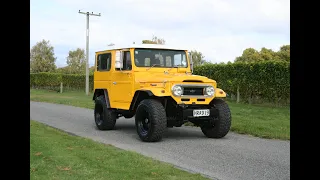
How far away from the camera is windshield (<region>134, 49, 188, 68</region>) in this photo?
1139 centimetres

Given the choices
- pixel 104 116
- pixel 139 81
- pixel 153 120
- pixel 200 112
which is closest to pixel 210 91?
pixel 200 112

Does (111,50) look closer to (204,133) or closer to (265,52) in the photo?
(204,133)

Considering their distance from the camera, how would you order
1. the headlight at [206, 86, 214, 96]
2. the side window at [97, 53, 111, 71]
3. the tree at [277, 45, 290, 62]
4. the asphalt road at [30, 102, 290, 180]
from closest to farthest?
the asphalt road at [30, 102, 290, 180], the headlight at [206, 86, 214, 96], the side window at [97, 53, 111, 71], the tree at [277, 45, 290, 62]

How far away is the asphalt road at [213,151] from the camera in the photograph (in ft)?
22.4

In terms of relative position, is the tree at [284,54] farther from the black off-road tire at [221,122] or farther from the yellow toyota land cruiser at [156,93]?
the black off-road tire at [221,122]

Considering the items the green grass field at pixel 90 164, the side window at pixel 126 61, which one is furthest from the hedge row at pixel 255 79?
the green grass field at pixel 90 164

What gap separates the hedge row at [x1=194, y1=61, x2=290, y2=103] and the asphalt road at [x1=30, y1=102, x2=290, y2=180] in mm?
8842

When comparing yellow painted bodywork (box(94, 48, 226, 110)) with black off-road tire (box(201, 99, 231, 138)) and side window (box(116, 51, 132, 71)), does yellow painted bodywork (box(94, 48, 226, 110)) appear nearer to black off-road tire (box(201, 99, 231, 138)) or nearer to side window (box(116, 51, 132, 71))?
side window (box(116, 51, 132, 71))

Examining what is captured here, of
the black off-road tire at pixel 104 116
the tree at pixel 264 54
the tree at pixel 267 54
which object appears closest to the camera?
the black off-road tire at pixel 104 116

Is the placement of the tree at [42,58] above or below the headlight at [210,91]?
above

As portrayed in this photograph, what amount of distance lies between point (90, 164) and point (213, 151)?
9.41ft

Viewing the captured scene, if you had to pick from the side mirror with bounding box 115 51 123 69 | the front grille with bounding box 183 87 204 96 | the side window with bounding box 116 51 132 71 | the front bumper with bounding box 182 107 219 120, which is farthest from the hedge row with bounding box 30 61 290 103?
the side mirror with bounding box 115 51 123 69
